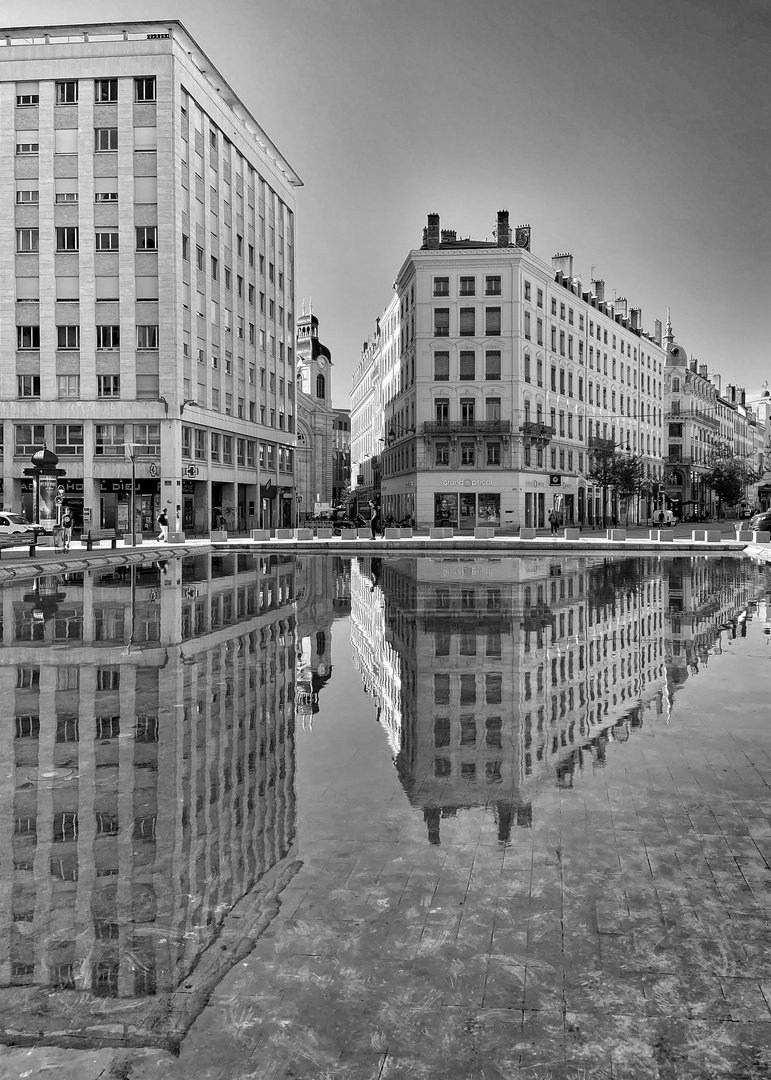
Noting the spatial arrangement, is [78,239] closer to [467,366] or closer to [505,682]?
[467,366]

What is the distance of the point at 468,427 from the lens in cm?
5997

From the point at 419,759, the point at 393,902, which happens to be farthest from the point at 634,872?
the point at 419,759

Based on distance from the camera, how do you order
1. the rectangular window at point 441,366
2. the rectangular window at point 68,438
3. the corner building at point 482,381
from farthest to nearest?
1. the rectangular window at point 441,366
2. the corner building at point 482,381
3. the rectangular window at point 68,438

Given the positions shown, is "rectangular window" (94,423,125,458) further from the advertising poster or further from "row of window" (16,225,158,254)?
the advertising poster

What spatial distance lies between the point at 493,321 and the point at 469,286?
10.5ft

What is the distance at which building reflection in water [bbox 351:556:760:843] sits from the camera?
6281 mm

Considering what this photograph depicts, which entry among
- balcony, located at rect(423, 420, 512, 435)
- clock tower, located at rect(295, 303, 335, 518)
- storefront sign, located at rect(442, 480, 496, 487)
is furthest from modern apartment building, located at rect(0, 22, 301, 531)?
clock tower, located at rect(295, 303, 335, 518)

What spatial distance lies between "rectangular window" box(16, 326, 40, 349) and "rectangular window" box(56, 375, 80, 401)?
2.63 m

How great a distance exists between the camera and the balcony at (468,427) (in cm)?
5962

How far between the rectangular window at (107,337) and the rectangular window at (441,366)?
76.3 ft

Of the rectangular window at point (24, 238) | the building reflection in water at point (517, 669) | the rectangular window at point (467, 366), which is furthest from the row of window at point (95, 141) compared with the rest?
the building reflection in water at point (517, 669)

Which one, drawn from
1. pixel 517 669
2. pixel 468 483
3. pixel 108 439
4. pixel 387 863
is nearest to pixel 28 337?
pixel 108 439

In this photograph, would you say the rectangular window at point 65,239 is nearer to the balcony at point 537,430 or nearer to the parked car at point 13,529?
the parked car at point 13,529

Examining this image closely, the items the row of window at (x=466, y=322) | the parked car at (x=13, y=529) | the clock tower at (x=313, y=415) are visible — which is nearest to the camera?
the parked car at (x=13, y=529)
